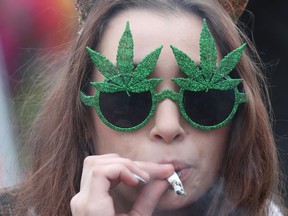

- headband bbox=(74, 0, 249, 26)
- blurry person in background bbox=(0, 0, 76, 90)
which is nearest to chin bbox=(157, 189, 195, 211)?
headband bbox=(74, 0, 249, 26)

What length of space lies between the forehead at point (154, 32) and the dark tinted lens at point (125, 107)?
0.32 feet

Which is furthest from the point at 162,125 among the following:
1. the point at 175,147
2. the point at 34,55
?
Result: the point at 34,55

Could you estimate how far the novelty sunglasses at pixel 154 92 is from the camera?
1.27 m

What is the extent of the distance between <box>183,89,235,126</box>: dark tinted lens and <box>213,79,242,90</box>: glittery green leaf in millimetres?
10

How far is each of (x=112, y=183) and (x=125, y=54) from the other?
12.8 inches

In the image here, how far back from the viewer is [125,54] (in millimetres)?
1281

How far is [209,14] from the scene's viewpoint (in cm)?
141

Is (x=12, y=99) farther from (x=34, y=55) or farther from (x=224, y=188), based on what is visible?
(x=224, y=188)

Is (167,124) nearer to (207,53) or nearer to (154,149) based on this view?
(154,149)

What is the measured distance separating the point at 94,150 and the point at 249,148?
45 cm

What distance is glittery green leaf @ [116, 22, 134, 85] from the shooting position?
4.19ft

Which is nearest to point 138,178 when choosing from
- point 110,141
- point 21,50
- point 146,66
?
point 110,141

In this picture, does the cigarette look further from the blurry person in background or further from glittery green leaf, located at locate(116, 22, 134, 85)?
the blurry person in background

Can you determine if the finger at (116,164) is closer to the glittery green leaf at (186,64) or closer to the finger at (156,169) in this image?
the finger at (156,169)
